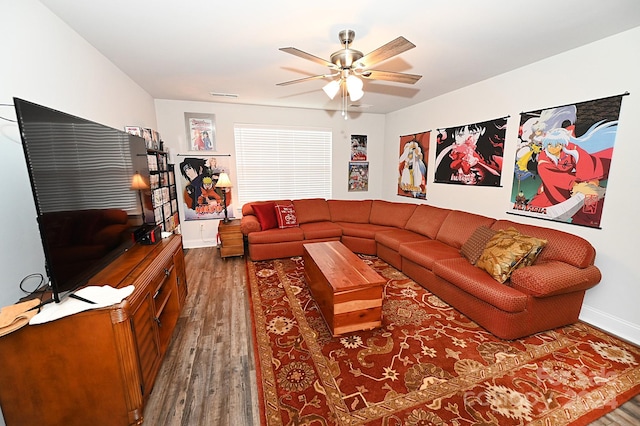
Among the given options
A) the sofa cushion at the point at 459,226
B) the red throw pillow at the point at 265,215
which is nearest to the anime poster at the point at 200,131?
the red throw pillow at the point at 265,215

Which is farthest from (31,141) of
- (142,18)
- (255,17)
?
(255,17)

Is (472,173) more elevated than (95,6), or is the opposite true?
(95,6)

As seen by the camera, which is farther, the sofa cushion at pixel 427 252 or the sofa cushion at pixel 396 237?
the sofa cushion at pixel 396 237

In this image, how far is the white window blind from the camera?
483cm

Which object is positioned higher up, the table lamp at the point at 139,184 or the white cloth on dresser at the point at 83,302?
the table lamp at the point at 139,184

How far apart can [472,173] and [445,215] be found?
0.67 metres

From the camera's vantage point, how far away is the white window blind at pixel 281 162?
483cm

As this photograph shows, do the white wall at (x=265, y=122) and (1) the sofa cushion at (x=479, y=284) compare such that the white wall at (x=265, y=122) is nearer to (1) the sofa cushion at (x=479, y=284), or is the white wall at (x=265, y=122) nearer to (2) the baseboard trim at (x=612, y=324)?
(1) the sofa cushion at (x=479, y=284)

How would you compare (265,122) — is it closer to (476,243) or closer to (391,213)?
(391,213)

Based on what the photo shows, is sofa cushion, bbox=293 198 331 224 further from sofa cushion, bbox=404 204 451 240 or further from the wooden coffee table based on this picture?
the wooden coffee table

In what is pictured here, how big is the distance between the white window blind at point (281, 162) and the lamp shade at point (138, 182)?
8.02 ft

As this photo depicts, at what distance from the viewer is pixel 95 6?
1.82 meters

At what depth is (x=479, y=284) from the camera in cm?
233

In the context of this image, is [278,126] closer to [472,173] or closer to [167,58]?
[167,58]
